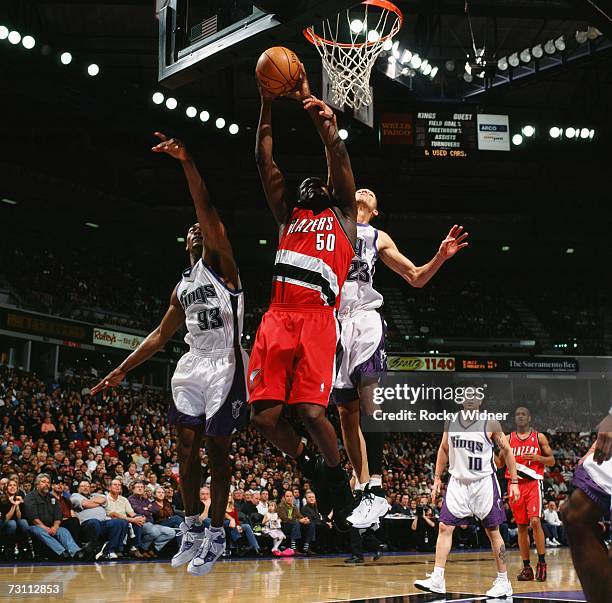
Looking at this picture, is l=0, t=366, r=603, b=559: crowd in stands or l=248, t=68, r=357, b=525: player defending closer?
l=248, t=68, r=357, b=525: player defending

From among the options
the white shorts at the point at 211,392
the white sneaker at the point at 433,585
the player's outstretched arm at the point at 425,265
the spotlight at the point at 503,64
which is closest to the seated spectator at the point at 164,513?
the white sneaker at the point at 433,585

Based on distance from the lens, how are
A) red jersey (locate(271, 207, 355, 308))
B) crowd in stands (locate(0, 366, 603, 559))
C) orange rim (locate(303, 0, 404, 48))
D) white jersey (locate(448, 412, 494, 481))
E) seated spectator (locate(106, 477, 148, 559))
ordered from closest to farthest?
red jersey (locate(271, 207, 355, 308)) → orange rim (locate(303, 0, 404, 48)) → white jersey (locate(448, 412, 494, 481)) → crowd in stands (locate(0, 366, 603, 559)) → seated spectator (locate(106, 477, 148, 559))

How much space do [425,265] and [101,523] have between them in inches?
307

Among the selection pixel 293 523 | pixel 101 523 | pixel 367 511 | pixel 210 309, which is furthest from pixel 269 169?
pixel 293 523

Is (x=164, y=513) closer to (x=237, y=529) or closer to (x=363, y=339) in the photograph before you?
(x=237, y=529)

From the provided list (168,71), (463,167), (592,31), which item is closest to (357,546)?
(168,71)

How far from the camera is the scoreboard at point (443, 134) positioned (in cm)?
1592

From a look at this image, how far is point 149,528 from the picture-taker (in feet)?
38.4

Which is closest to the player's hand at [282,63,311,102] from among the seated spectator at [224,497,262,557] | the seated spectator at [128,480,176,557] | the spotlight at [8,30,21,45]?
the seated spectator at [128,480,176,557]

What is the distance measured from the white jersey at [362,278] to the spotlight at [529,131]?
42.4 feet

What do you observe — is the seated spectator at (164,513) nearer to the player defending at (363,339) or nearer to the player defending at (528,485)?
the player defending at (528,485)

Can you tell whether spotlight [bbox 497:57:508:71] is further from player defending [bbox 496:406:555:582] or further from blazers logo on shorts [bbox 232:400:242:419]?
blazers logo on shorts [bbox 232:400:242:419]

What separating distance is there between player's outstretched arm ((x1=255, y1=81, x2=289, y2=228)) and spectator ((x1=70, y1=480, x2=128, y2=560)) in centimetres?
773

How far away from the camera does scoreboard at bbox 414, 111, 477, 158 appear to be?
1592 cm
